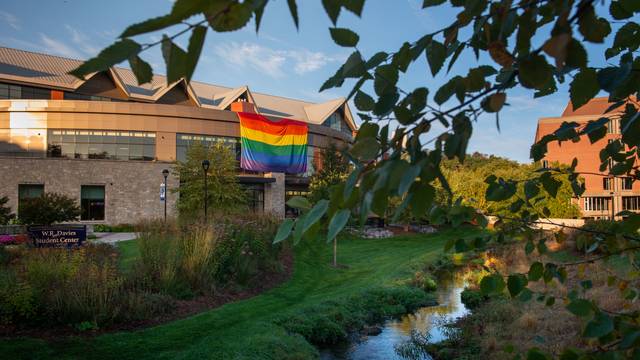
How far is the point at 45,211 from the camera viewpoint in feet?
79.3

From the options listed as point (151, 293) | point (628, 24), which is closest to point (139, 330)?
point (151, 293)

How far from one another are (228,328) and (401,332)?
4.31 meters

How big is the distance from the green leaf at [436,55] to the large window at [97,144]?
38281mm

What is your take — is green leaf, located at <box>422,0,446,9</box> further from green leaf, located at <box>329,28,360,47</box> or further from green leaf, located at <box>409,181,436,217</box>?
green leaf, located at <box>409,181,436,217</box>

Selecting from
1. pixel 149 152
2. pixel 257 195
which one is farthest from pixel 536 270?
pixel 257 195

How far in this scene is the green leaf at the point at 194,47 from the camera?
30.8 inches

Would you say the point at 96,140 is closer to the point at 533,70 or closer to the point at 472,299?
the point at 472,299

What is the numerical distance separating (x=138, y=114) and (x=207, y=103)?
10.3 m

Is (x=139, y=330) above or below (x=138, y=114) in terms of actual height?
below

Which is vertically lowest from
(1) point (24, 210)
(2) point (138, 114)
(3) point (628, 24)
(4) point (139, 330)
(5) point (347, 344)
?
(5) point (347, 344)

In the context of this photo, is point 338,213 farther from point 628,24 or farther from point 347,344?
point 347,344

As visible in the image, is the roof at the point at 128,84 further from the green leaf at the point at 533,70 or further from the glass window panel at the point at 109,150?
the green leaf at the point at 533,70

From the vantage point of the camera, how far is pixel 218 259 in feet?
42.5

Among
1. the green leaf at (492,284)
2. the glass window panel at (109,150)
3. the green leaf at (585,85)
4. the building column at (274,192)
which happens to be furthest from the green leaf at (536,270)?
the building column at (274,192)
